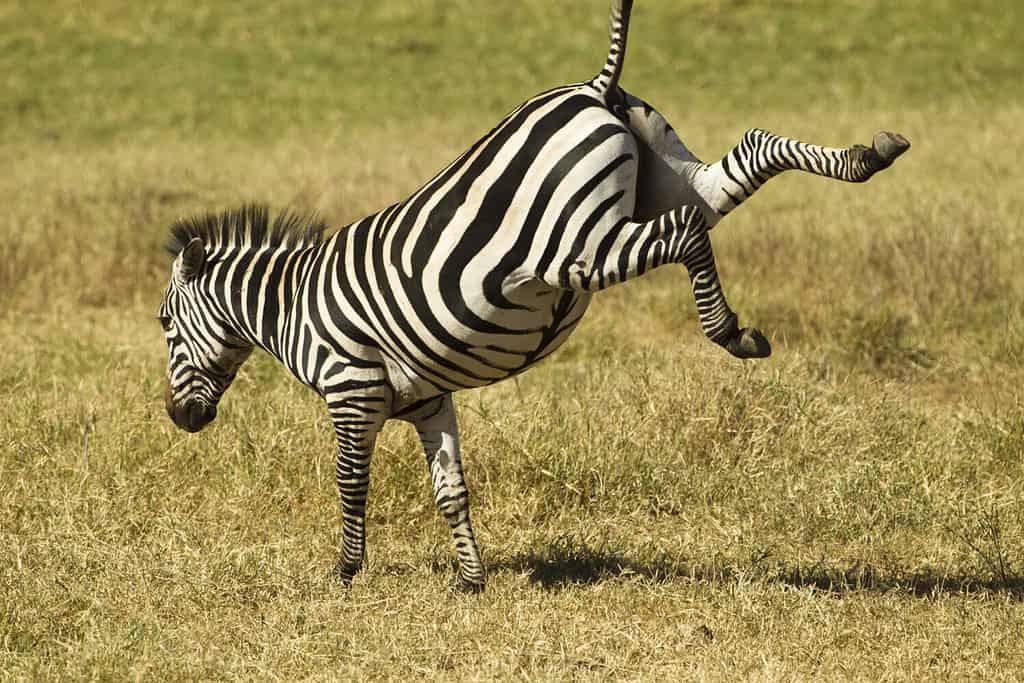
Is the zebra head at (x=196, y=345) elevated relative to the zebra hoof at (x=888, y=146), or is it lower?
lower

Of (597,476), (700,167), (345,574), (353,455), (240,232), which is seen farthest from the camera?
(597,476)

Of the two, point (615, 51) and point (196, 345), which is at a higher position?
point (615, 51)

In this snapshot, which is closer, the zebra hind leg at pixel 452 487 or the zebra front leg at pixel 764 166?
the zebra front leg at pixel 764 166

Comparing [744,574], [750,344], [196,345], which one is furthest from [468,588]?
[750,344]

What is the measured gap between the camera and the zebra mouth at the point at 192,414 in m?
6.19

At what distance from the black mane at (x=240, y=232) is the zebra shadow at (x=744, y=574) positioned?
1.71 meters

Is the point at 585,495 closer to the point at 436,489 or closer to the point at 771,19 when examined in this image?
the point at 436,489

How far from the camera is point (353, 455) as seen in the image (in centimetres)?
569

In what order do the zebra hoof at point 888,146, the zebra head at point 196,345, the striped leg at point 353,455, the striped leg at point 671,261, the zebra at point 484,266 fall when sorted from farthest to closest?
the zebra head at point 196,345 → the striped leg at point 353,455 → the zebra at point 484,266 → the striped leg at point 671,261 → the zebra hoof at point 888,146

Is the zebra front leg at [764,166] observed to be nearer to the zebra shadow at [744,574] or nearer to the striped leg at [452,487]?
the striped leg at [452,487]

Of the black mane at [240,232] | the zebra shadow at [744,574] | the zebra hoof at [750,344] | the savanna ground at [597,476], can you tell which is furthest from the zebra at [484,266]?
the savanna ground at [597,476]

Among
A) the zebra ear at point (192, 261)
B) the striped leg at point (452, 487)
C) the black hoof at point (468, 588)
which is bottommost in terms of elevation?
the black hoof at point (468, 588)

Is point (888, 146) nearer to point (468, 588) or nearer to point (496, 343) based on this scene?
point (496, 343)

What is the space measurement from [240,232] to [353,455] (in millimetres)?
1324
